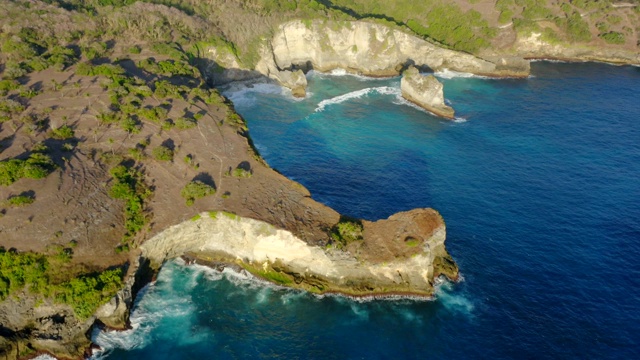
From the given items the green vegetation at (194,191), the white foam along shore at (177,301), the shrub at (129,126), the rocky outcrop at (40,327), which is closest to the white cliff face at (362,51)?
the shrub at (129,126)

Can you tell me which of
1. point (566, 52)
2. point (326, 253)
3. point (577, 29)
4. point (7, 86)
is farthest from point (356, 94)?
point (577, 29)

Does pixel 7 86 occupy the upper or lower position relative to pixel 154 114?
lower

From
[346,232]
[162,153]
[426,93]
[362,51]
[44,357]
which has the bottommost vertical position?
[44,357]

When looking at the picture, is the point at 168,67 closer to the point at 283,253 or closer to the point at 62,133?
the point at 62,133

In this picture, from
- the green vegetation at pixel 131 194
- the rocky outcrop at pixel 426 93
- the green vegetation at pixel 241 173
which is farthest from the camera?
the rocky outcrop at pixel 426 93

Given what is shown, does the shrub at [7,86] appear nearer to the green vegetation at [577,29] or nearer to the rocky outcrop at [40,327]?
the rocky outcrop at [40,327]

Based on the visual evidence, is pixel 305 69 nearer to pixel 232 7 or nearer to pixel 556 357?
pixel 232 7

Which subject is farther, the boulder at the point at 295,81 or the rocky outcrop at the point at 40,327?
the boulder at the point at 295,81
